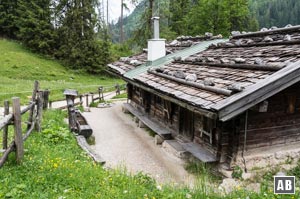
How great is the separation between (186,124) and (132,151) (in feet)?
6.06

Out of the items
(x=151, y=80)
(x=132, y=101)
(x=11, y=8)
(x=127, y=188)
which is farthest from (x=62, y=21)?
(x=127, y=188)

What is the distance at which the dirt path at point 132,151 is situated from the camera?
7.76m

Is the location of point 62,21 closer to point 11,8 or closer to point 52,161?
point 11,8

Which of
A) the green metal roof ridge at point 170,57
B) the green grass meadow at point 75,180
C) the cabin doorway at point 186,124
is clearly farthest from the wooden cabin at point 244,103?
the green metal roof ridge at point 170,57

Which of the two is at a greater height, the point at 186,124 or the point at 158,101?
the point at 158,101

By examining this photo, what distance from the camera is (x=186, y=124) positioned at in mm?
9273

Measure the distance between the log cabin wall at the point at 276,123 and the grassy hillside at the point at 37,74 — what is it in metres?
17.1

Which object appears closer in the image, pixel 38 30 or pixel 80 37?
pixel 80 37

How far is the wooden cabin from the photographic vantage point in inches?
235

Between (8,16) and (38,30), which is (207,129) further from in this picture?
(8,16)

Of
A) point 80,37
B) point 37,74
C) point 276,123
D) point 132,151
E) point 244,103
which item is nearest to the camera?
point 244,103

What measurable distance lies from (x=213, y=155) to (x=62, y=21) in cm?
3019

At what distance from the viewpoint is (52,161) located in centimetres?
598

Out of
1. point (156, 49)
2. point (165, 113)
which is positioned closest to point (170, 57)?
point (156, 49)
